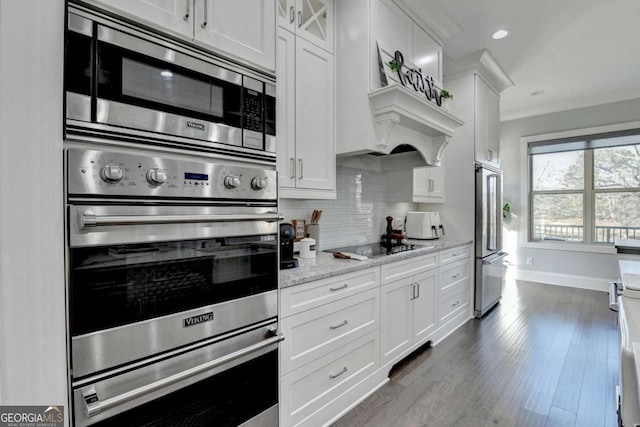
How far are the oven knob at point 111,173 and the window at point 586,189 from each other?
20.2 ft

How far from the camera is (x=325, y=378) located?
1.73 meters

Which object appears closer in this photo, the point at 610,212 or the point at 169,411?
the point at 169,411

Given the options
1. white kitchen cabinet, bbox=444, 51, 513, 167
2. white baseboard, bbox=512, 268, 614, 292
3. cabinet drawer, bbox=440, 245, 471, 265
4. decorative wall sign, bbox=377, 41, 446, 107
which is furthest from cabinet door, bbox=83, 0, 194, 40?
white baseboard, bbox=512, 268, 614, 292

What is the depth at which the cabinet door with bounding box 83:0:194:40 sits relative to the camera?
0.96 metres

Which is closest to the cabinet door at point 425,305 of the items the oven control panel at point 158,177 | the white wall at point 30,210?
the oven control panel at point 158,177

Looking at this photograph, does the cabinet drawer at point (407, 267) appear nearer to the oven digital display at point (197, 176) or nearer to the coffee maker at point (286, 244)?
the coffee maker at point (286, 244)

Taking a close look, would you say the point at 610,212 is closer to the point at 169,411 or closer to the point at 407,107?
the point at 407,107

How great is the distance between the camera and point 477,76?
11.6 ft

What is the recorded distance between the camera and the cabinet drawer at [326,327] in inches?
59.6

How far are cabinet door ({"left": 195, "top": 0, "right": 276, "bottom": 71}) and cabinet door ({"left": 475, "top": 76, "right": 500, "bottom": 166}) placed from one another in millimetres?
2927

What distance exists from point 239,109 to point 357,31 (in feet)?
4.74

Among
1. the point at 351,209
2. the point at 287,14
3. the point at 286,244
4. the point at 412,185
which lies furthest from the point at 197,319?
the point at 412,185

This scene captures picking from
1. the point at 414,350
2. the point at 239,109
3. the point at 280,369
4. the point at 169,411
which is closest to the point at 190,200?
the point at 239,109

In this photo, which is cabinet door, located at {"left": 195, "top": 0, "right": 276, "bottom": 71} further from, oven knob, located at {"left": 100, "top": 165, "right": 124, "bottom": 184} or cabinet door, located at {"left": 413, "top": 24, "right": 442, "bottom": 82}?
cabinet door, located at {"left": 413, "top": 24, "right": 442, "bottom": 82}
